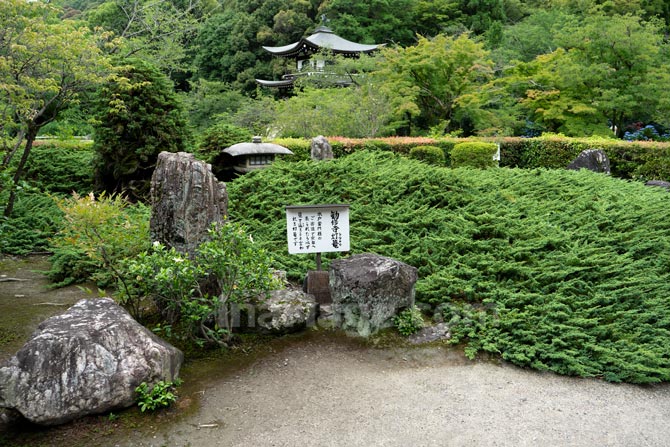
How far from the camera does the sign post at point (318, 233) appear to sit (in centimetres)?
556

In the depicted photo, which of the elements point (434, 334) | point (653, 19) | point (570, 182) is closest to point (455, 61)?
point (653, 19)

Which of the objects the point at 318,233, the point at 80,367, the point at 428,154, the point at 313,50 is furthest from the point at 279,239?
the point at 313,50

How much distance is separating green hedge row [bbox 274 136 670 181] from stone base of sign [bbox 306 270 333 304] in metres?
6.57

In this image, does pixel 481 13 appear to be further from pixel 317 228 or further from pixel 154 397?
pixel 154 397

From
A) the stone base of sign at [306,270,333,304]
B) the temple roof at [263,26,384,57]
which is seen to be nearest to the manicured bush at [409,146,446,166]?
the stone base of sign at [306,270,333,304]

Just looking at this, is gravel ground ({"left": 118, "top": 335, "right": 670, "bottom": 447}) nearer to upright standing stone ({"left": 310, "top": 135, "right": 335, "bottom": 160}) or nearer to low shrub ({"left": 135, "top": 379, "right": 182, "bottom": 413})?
low shrub ({"left": 135, "top": 379, "right": 182, "bottom": 413})

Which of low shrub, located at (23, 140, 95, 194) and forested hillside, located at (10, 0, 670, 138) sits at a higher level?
forested hillside, located at (10, 0, 670, 138)

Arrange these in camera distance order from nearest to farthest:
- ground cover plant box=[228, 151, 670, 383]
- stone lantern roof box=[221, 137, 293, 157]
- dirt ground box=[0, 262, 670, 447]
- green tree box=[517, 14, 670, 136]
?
1. dirt ground box=[0, 262, 670, 447]
2. ground cover plant box=[228, 151, 670, 383]
3. stone lantern roof box=[221, 137, 293, 157]
4. green tree box=[517, 14, 670, 136]

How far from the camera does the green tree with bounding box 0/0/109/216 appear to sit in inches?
281

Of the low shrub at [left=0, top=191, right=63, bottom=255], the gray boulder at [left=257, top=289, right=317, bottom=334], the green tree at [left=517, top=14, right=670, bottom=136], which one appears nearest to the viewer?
the gray boulder at [left=257, top=289, right=317, bottom=334]

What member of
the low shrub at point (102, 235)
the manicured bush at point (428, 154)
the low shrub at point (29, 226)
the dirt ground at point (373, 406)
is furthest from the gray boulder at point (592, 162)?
the low shrub at point (29, 226)

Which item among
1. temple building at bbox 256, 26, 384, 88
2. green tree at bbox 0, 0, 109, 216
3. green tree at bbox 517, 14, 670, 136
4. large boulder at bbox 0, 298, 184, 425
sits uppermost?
temple building at bbox 256, 26, 384, 88

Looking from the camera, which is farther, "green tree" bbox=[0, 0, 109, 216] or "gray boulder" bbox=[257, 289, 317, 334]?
"green tree" bbox=[0, 0, 109, 216]

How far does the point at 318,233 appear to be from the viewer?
562 centimetres
